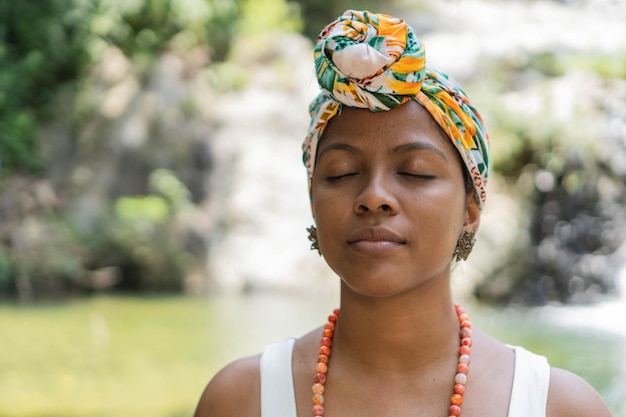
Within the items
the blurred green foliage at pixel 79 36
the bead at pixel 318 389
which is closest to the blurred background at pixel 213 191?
the blurred green foliage at pixel 79 36

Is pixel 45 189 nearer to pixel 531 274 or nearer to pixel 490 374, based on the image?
pixel 531 274

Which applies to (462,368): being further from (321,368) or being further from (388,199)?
(388,199)

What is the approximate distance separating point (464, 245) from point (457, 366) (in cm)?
28

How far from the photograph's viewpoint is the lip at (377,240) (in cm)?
167

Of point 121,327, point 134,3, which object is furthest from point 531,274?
point 134,3

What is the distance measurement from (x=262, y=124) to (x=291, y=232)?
201 centimetres

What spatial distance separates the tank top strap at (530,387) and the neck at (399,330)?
16 centimetres

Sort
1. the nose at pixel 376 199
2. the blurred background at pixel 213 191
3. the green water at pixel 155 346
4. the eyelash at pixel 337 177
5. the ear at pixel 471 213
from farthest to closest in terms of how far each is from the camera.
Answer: the blurred background at pixel 213 191 < the green water at pixel 155 346 < the ear at pixel 471 213 < the eyelash at pixel 337 177 < the nose at pixel 376 199

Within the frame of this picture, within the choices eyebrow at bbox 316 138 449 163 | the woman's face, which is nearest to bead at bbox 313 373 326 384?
the woman's face

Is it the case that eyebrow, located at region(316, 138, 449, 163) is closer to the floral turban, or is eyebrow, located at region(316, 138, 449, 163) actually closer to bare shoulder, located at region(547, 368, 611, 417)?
the floral turban

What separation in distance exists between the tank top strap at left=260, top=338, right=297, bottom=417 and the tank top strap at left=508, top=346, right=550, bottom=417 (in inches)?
19.6

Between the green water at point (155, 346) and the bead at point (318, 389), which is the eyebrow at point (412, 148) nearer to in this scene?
the bead at point (318, 389)

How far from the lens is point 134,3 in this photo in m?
14.7

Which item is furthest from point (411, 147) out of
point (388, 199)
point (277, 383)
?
point (277, 383)
